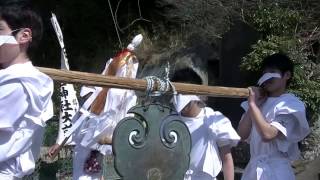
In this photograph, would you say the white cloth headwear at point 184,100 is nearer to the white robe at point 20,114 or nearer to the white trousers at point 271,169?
the white trousers at point 271,169

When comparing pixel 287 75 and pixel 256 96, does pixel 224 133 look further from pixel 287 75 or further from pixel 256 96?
pixel 287 75

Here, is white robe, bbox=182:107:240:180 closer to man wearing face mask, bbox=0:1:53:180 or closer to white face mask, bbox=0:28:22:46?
man wearing face mask, bbox=0:1:53:180

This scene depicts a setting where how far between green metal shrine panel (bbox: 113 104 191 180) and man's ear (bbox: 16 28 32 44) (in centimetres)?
52

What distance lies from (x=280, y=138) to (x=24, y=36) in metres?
1.72

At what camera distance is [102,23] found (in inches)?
570

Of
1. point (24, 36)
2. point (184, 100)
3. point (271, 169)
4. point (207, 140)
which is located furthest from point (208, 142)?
point (24, 36)

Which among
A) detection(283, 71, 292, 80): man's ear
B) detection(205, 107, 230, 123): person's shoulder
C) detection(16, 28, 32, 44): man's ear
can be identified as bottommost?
detection(205, 107, 230, 123): person's shoulder

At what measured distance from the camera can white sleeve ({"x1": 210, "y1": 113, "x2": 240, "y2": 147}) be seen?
3746 millimetres

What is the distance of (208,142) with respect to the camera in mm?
3809

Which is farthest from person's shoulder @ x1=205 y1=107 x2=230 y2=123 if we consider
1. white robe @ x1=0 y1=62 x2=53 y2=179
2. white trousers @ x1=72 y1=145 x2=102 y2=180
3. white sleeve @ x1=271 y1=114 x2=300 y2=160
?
white robe @ x1=0 y1=62 x2=53 y2=179

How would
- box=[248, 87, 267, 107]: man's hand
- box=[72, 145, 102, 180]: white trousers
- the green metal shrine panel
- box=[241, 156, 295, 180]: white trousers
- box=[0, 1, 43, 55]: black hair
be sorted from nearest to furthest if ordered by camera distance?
box=[0, 1, 43, 55]: black hair
the green metal shrine panel
box=[248, 87, 267, 107]: man's hand
box=[241, 156, 295, 180]: white trousers
box=[72, 145, 102, 180]: white trousers

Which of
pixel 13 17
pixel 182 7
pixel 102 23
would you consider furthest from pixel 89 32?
pixel 13 17

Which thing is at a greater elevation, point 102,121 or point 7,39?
point 7,39

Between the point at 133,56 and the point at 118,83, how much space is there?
6.52 ft
